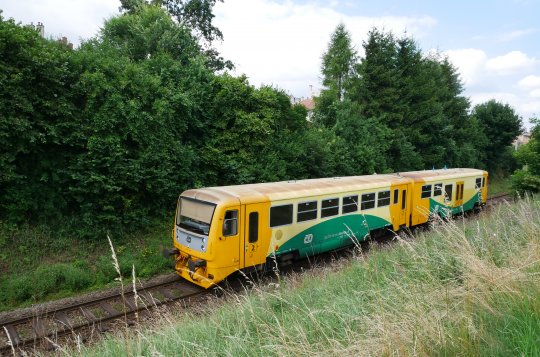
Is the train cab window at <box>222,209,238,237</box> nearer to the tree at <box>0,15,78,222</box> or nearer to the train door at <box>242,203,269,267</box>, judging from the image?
the train door at <box>242,203,269,267</box>

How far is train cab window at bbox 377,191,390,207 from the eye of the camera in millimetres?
13594

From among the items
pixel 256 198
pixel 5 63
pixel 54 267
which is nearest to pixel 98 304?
pixel 54 267

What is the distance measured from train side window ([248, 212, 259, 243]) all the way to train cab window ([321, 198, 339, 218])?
8.59ft

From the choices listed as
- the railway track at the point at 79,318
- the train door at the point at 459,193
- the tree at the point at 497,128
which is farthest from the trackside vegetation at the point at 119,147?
the tree at the point at 497,128

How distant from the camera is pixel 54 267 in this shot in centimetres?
1034

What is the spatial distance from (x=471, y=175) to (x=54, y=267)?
62.3 feet

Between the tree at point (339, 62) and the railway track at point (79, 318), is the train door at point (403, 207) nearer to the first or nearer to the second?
the railway track at point (79, 318)

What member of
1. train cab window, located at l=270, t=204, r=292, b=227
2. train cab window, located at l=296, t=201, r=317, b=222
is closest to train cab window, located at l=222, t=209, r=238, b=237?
train cab window, located at l=270, t=204, r=292, b=227

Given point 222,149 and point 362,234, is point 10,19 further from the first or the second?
point 362,234

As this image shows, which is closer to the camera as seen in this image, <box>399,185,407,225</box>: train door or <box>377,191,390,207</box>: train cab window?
<box>377,191,390,207</box>: train cab window

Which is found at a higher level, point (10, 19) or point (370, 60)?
point (370, 60)

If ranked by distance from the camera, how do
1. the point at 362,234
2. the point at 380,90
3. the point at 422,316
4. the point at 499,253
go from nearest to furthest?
the point at 422,316, the point at 499,253, the point at 362,234, the point at 380,90

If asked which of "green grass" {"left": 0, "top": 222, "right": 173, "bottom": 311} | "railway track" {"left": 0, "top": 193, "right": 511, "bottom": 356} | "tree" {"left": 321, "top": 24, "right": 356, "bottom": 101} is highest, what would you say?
"tree" {"left": 321, "top": 24, "right": 356, "bottom": 101}

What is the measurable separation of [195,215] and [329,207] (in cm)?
428
